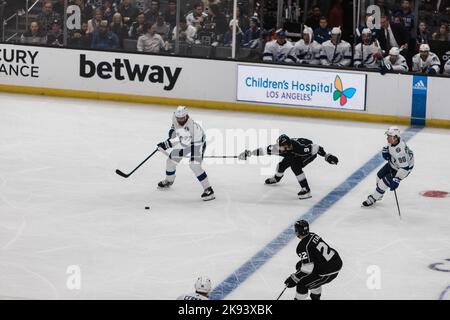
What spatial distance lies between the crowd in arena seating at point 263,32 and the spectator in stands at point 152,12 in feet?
0.05

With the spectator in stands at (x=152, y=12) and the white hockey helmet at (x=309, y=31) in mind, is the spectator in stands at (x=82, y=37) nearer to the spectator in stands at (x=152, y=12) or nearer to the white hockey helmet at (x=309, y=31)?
the spectator in stands at (x=152, y=12)

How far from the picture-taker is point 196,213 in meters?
12.5

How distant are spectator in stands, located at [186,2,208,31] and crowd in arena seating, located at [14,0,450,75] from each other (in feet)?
0.05

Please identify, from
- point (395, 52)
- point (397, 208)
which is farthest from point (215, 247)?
point (395, 52)

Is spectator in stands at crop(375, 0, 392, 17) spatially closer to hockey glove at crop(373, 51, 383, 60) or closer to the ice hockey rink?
hockey glove at crop(373, 51, 383, 60)

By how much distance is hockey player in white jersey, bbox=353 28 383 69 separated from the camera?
1734cm

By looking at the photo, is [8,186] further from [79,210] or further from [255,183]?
[255,183]

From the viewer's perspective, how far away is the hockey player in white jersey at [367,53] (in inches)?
683

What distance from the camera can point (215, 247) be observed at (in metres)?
11.2

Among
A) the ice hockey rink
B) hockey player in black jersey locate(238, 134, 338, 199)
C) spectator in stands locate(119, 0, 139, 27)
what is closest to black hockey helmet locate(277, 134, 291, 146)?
hockey player in black jersey locate(238, 134, 338, 199)

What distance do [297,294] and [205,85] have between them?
31.0 feet

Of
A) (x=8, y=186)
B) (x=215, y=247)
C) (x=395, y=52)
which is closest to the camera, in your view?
(x=215, y=247)
